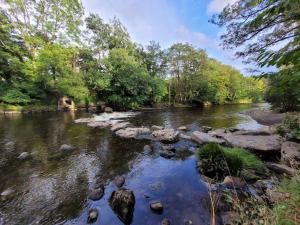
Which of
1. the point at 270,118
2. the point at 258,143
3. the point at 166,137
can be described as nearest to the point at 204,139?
the point at 166,137

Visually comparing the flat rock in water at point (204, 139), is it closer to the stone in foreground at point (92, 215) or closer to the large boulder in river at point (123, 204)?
the large boulder in river at point (123, 204)

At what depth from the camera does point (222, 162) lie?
4.75 metres

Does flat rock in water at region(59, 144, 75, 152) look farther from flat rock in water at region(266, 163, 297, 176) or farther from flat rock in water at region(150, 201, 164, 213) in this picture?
flat rock in water at region(266, 163, 297, 176)

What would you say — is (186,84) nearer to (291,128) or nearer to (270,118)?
(270,118)

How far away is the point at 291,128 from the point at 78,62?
2713 cm

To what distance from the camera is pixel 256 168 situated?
4.77 metres

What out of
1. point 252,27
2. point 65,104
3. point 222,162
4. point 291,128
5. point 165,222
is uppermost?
point 252,27

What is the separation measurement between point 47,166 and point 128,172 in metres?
2.83

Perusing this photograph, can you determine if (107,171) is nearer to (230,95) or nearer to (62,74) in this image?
(62,74)

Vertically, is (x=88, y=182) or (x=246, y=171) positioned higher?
(x=246, y=171)

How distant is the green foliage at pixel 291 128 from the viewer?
583 cm

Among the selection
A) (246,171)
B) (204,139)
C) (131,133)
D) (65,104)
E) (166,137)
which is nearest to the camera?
(246,171)

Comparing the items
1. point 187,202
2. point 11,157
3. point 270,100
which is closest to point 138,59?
point 270,100

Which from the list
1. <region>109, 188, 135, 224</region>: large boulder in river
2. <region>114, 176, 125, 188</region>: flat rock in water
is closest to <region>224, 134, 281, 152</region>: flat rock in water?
<region>114, 176, 125, 188</region>: flat rock in water
